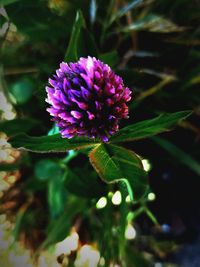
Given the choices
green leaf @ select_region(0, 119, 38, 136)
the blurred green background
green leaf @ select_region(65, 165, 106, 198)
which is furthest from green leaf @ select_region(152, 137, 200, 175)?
green leaf @ select_region(0, 119, 38, 136)

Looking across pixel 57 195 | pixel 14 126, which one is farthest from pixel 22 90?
pixel 57 195

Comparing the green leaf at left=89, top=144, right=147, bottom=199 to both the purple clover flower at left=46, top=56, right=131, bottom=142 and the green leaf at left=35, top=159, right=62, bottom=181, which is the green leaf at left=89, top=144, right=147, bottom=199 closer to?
the purple clover flower at left=46, top=56, right=131, bottom=142

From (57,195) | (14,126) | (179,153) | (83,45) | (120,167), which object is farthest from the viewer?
(179,153)

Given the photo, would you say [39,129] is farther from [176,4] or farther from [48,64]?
Answer: [176,4]

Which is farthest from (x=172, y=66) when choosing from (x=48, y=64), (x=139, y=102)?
(x=48, y=64)

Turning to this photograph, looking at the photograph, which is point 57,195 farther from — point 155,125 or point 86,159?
point 155,125

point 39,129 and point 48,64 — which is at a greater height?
point 48,64
